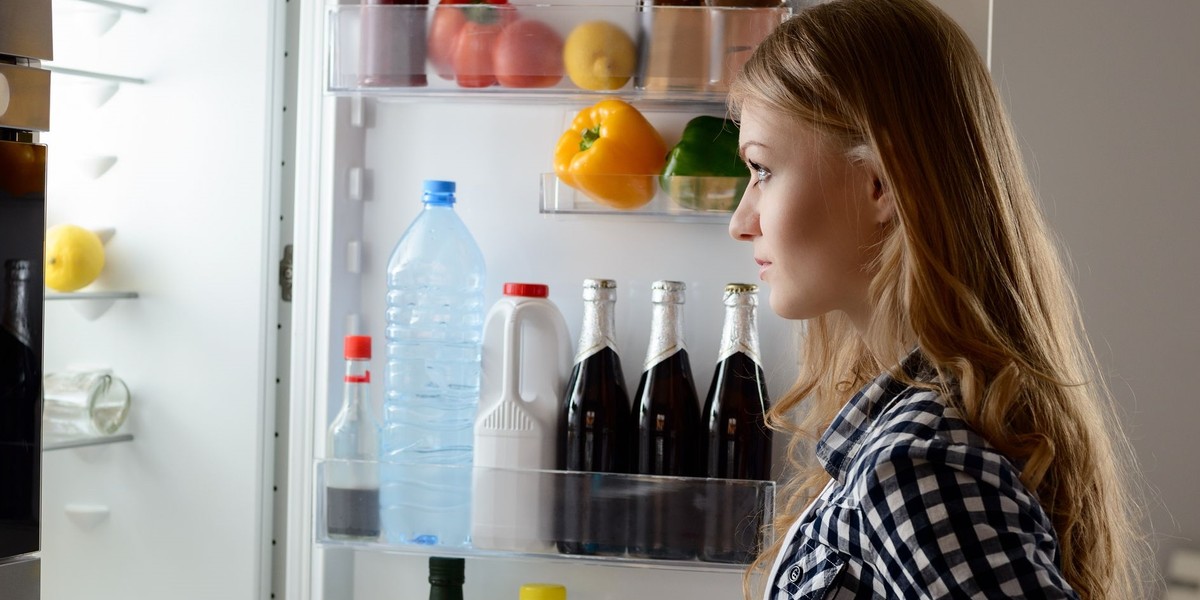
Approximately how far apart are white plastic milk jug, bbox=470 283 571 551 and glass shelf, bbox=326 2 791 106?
238mm

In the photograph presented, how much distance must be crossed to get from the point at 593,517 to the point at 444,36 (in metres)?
0.56

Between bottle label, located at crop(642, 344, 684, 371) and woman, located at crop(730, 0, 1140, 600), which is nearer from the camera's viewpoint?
woman, located at crop(730, 0, 1140, 600)

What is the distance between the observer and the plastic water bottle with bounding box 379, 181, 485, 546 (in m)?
1.33

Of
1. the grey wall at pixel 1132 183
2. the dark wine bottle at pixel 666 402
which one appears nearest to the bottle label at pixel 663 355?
the dark wine bottle at pixel 666 402

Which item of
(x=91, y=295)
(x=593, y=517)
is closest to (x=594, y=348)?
(x=593, y=517)

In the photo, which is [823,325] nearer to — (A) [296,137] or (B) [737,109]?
(B) [737,109]

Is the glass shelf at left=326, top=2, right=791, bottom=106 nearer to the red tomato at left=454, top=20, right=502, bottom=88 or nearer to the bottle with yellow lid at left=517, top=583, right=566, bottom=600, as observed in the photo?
the red tomato at left=454, top=20, right=502, bottom=88

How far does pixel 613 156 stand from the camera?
1.21 metres

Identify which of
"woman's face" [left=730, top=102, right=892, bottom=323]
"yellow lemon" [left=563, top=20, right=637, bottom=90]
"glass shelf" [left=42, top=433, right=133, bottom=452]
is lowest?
"glass shelf" [left=42, top=433, right=133, bottom=452]

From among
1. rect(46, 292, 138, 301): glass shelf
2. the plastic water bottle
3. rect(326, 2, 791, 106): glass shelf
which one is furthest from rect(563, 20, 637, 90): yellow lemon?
rect(46, 292, 138, 301): glass shelf

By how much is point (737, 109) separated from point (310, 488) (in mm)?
706

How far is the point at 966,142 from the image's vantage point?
2.56 ft

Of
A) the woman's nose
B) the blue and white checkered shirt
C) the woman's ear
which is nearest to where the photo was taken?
the blue and white checkered shirt

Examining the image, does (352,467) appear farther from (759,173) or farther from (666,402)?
(759,173)
